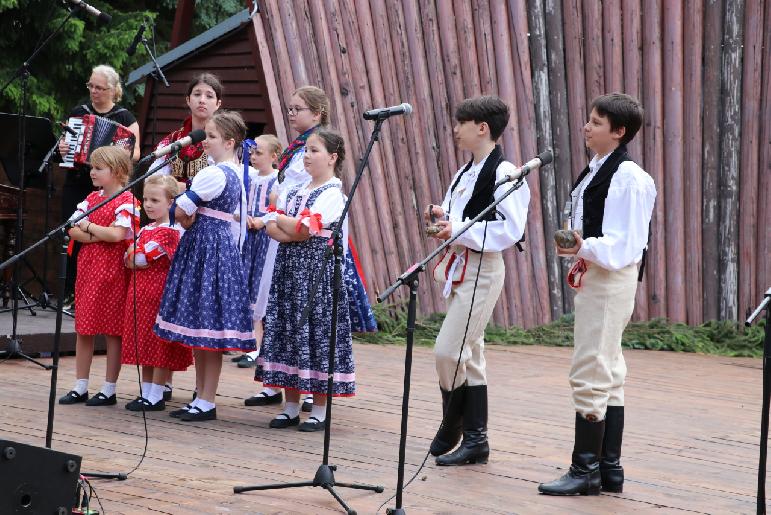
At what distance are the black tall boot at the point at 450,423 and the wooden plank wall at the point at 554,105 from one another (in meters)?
4.61

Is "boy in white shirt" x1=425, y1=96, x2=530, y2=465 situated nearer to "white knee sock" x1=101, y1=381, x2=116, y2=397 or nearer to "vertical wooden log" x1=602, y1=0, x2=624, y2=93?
"white knee sock" x1=101, y1=381, x2=116, y2=397

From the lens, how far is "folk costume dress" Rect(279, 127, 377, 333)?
19.9ft

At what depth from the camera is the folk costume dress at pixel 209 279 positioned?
5992 millimetres

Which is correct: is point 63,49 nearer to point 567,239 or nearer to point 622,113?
point 622,113

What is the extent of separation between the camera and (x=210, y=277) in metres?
6.04

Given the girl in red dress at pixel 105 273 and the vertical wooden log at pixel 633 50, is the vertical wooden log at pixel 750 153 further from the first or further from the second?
the girl in red dress at pixel 105 273

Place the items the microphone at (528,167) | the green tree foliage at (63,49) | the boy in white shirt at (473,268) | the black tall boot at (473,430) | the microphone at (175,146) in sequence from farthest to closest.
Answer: the green tree foliage at (63,49) → the black tall boot at (473,430) → the boy in white shirt at (473,268) → the microphone at (175,146) → the microphone at (528,167)

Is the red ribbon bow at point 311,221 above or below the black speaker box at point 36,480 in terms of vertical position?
above

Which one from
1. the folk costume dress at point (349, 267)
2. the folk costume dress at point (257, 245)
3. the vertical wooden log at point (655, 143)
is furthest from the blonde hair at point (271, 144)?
the vertical wooden log at point (655, 143)

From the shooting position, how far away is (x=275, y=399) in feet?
21.8

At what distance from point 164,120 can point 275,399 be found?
6742 mm

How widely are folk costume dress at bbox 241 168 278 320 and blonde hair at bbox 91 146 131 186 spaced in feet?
3.39

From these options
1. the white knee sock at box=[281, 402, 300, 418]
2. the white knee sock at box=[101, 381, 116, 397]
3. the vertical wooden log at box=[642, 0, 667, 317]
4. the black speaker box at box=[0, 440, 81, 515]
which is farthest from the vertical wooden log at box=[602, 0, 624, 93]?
the black speaker box at box=[0, 440, 81, 515]

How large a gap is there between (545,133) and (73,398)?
4.92 metres
